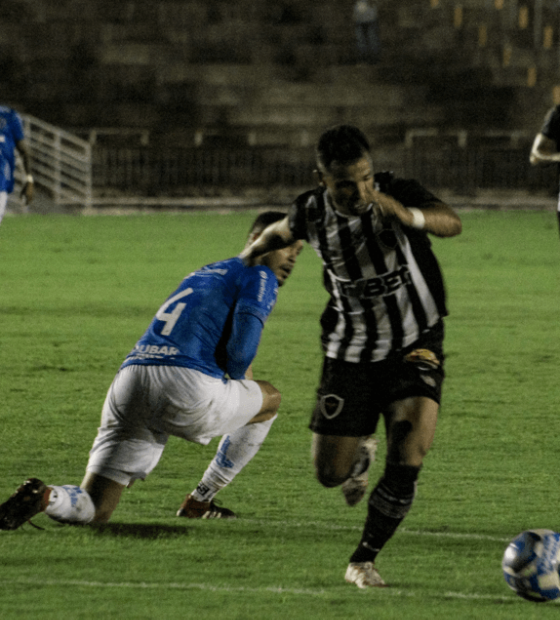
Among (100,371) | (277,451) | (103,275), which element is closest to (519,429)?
(277,451)

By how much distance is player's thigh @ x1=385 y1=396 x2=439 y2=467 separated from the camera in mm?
4625

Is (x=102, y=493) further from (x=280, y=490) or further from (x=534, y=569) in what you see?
(x=534, y=569)

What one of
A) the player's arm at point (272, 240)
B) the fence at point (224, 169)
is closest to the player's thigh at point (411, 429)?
the player's arm at point (272, 240)

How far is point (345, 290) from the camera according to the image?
494 centimetres

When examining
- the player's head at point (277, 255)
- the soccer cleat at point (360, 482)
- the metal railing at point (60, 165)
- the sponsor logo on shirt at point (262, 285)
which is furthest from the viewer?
the metal railing at point (60, 165)

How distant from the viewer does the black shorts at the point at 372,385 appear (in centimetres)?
482

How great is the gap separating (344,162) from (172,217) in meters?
18.7

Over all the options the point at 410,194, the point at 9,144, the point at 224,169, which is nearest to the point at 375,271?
the point at 410,194

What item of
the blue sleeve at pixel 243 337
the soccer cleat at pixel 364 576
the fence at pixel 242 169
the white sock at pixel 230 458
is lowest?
the fence at pixel 242 169

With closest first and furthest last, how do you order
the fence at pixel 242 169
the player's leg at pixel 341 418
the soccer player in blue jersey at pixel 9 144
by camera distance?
the player's leg at pixel 341 418
the soccer player in blue jersey at pixel 9 144
the fence at pixel 242 169

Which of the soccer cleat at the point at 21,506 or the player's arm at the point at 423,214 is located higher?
the player's arm at the point at 423,214

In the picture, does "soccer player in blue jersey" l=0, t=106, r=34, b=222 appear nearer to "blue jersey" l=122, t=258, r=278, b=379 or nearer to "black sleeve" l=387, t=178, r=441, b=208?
"blue jersey" l=122, t=258, r=278, b=379

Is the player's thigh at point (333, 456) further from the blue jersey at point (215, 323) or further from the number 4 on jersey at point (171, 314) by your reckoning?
the number 4 on jersey at point (171, 314)

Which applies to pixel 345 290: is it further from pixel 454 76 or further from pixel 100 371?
pixel 454 76
